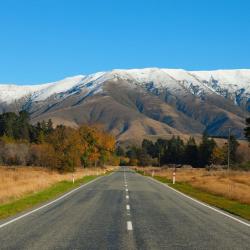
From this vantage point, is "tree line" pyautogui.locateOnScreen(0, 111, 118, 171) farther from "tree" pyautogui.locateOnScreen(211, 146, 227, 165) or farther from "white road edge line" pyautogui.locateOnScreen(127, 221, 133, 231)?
"white road edge line" pyautogui.locateOnScreen(127, 221, 133, 231)

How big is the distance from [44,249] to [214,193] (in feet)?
87.1

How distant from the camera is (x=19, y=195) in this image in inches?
1203

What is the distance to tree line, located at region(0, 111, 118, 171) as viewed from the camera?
7931 centimetres

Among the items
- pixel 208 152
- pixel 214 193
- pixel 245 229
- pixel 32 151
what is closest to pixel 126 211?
pixel 245 229

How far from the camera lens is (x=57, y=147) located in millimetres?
80750

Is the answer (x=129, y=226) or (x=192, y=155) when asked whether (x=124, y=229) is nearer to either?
(x=129, y=226)

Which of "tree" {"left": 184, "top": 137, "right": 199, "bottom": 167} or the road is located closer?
the road

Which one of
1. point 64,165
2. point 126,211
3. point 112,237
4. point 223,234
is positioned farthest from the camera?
point 64,165

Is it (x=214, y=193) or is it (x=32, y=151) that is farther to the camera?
(x=32, y=151)

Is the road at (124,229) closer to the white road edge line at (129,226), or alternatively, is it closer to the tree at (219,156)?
the white road edge line at (129,226)

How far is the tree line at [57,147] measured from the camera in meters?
79.3

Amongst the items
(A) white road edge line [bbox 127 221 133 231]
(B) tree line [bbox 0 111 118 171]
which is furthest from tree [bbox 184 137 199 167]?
(A) white road edge line [bbox 127 221 133 231]

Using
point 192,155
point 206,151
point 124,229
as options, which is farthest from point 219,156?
point 124,229

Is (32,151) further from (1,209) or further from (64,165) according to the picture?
(1,209)
